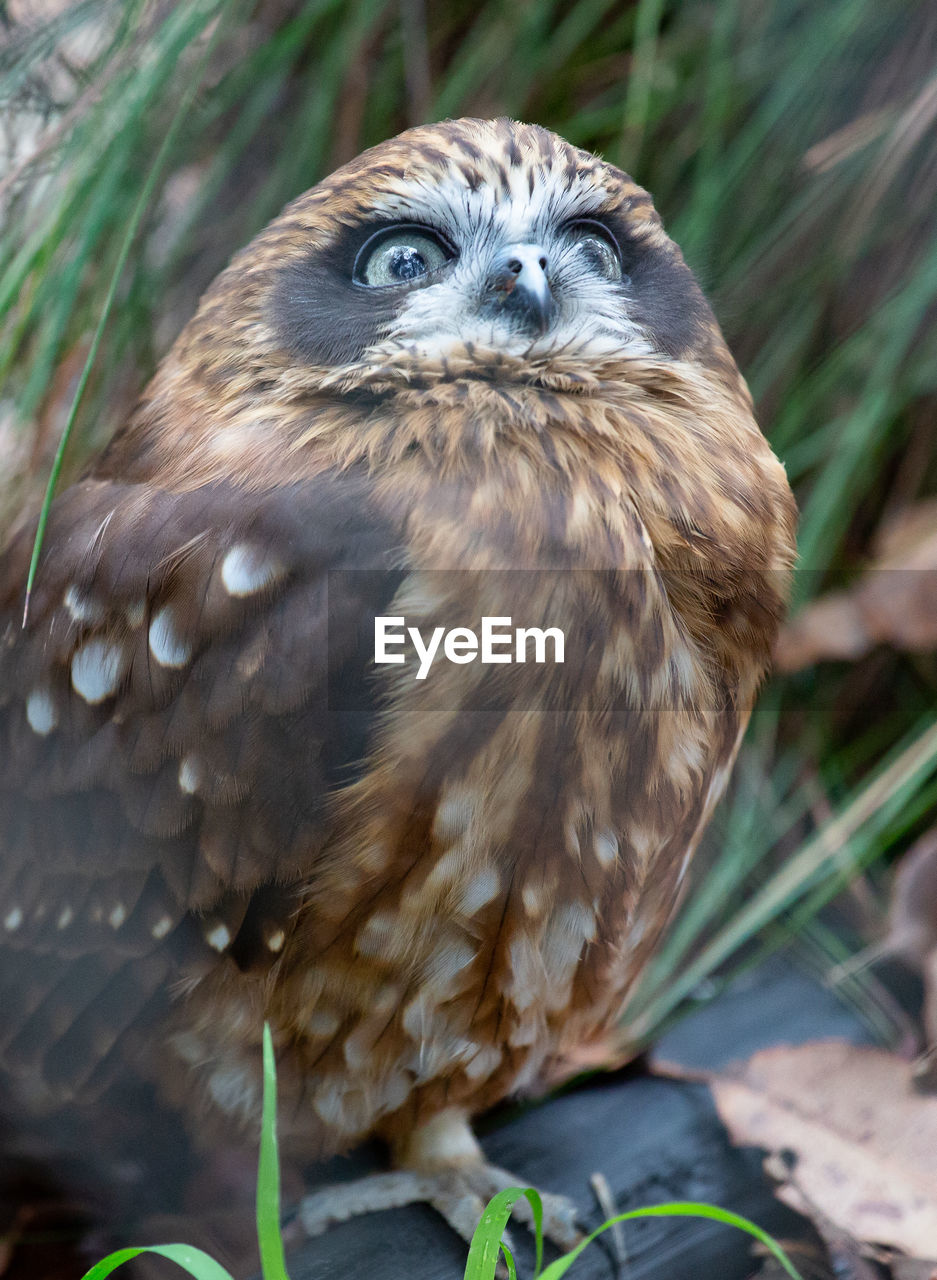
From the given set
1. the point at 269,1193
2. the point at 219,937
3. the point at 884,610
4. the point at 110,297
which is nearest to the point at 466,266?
the point at 110,297

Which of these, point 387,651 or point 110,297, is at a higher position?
point 110,297

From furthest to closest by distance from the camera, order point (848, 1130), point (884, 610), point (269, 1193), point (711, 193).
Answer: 1. point (884, 610)
2. point (711, 193)
3. point (848, 1130)
4. point (269, 1193)

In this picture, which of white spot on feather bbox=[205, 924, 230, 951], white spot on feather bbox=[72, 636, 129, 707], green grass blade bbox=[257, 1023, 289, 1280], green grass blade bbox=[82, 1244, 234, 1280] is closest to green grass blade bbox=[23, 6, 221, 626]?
white spot on feather bbox=[72, 636, 129, 707]

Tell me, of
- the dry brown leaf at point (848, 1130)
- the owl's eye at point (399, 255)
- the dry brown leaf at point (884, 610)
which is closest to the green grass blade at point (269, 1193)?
the dry brown leaf at point (848, 1130)

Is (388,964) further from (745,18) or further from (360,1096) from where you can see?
(745,18)

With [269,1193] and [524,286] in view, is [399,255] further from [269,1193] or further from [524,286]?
[269,1193]

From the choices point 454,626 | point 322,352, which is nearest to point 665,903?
point 454,626

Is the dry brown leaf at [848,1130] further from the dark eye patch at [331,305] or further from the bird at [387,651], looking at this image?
the dark eye patch at [331,305]
